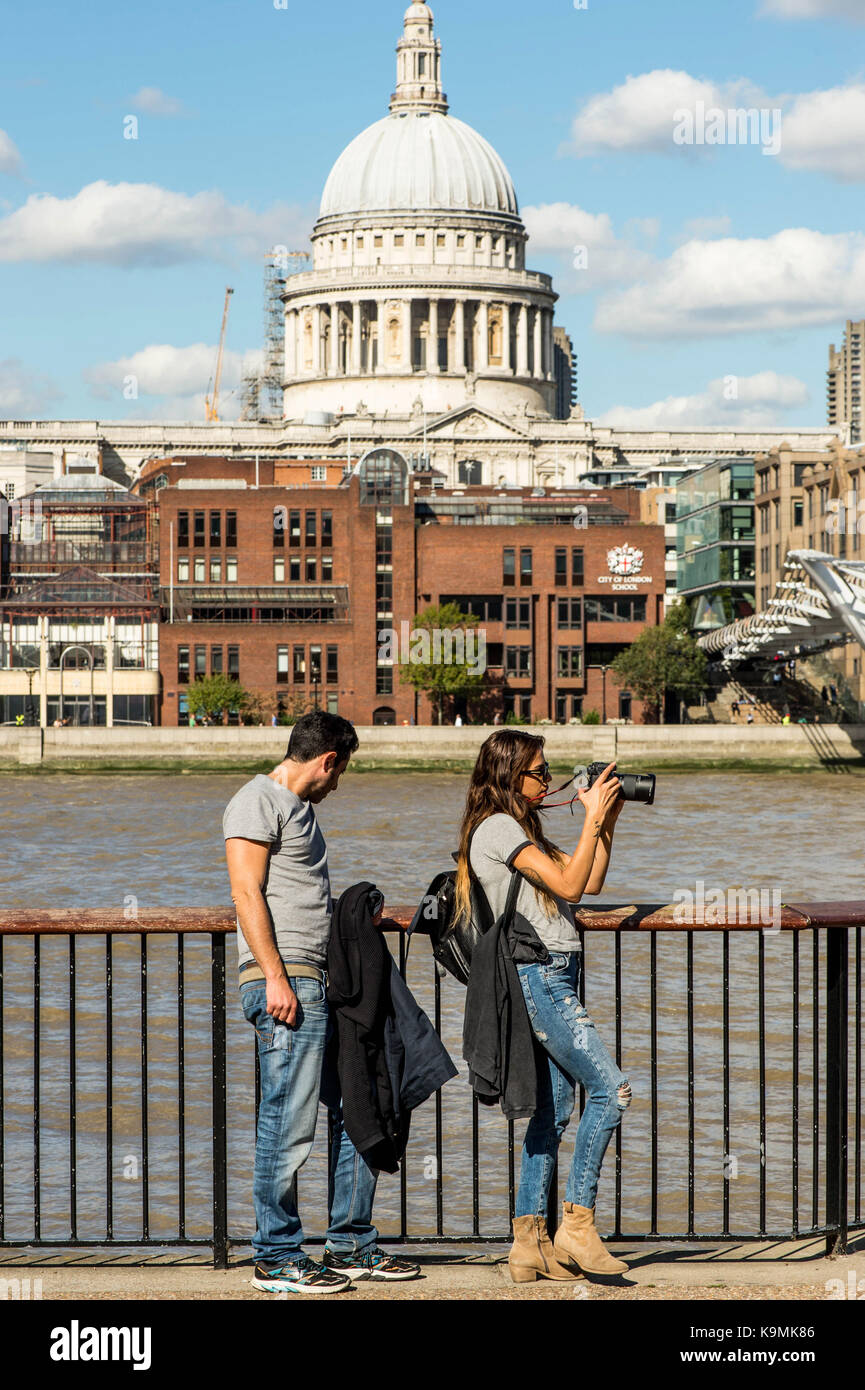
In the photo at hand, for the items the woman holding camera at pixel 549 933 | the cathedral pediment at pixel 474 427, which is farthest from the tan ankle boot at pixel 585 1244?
the cathedral pediment at pixel 474 427

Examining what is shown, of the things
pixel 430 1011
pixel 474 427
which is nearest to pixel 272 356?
pixel 474 427

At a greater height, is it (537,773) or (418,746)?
(537,773)

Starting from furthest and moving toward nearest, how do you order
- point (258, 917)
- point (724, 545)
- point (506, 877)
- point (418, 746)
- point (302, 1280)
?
point (724, 545), point (418, 746), point (506, 877), point (302, 1280), point (258, 917)

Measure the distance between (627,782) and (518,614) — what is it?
77106mm

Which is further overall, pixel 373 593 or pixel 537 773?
pixel 373 593

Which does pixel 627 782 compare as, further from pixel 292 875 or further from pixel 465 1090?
pixel 465 1090

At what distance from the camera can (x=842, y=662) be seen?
77.9 m

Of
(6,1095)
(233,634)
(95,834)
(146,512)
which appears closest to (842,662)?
(233,634)

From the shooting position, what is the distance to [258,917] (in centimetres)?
634

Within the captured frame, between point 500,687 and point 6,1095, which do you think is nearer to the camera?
point 6,1095

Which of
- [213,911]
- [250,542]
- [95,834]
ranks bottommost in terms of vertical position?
[95,834]

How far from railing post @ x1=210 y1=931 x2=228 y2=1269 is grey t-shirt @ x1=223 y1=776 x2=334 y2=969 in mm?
322

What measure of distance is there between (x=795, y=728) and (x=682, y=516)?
116 feet
